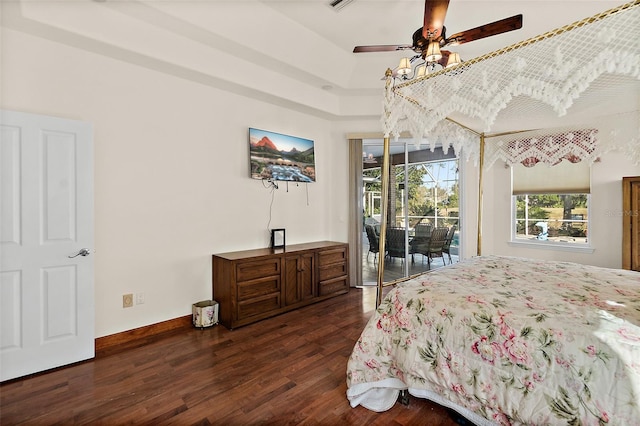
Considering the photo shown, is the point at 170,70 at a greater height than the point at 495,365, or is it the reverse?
the point at 170,70

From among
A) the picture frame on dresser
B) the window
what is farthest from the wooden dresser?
the window

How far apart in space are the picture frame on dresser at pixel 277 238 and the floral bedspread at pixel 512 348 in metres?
A: 2.18

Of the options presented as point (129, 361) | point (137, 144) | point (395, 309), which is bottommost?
point (129, 361)

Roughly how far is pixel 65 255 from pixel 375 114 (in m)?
3.92

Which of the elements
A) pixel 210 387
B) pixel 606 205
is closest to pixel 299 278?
pixel 210 387

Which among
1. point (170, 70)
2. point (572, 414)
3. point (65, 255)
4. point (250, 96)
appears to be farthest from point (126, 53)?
point (572, 414)

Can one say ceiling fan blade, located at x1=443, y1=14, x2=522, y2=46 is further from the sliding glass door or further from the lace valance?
the sliding glass door

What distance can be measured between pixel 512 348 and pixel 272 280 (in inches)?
96.2

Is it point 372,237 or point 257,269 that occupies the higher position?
point 372,237

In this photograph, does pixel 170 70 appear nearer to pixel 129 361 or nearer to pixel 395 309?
pixel 129 361

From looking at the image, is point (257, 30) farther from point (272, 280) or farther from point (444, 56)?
point (272, 280)

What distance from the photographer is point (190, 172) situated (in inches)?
128

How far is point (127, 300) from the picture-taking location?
2.83 metres

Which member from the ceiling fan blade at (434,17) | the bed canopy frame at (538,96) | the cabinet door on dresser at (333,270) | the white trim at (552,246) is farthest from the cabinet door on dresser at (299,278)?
the white trim at (552,246)
